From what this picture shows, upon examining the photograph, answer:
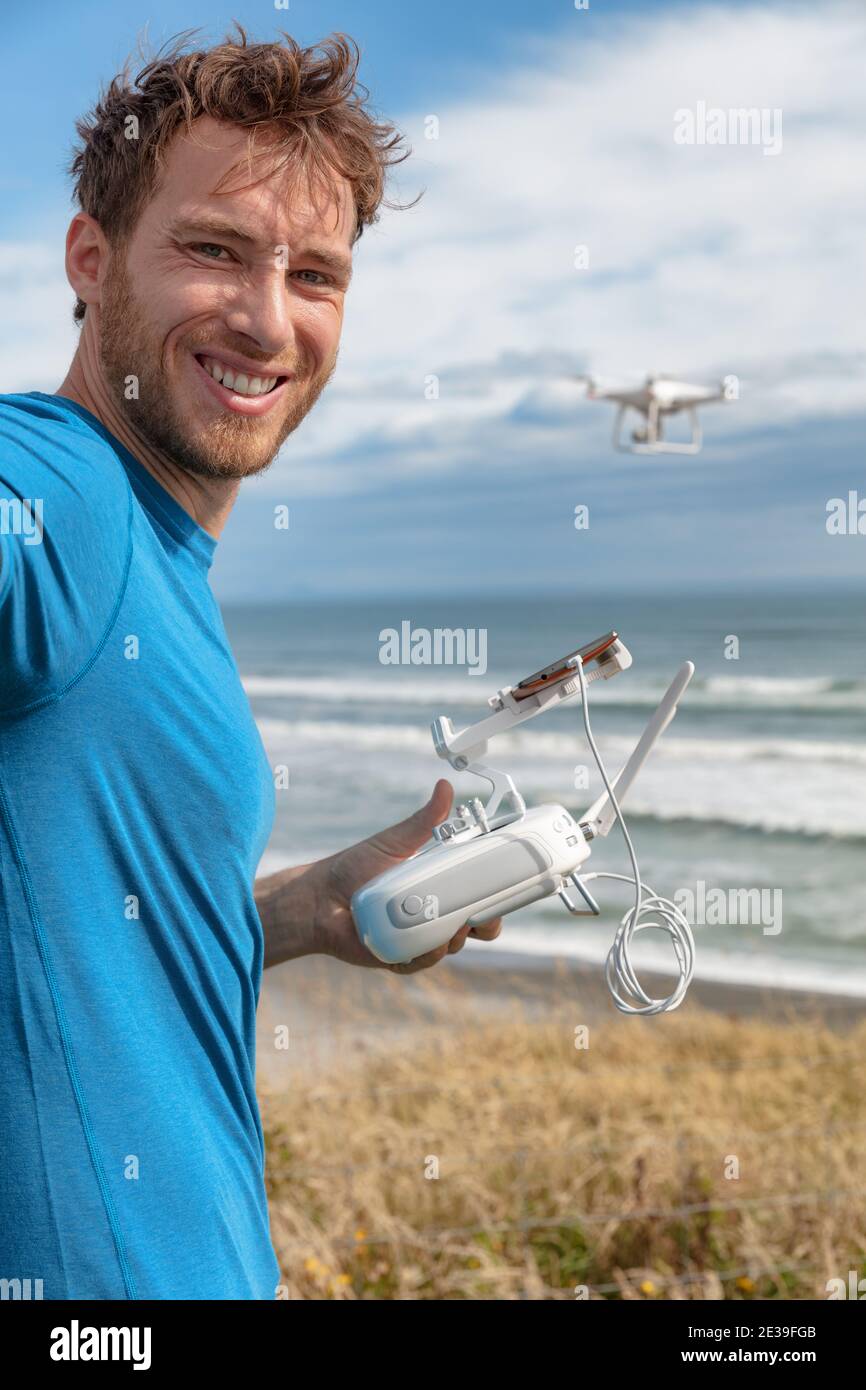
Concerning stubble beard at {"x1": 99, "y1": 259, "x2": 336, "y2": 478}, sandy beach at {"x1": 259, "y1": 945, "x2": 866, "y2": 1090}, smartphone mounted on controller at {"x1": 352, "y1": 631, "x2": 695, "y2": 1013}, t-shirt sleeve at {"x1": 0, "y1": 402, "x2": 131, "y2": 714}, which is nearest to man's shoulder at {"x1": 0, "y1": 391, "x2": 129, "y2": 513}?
t-shirt sleeve at {"x1": 0, "y1": 402, "x2": 131, "y2": 714}

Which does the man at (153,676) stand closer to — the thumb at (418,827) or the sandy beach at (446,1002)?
the thumb at (418,827)

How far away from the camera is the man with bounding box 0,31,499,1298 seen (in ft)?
3.32

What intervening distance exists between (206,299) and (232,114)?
193 millimetres

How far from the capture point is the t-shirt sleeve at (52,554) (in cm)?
93

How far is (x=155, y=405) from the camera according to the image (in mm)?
1250

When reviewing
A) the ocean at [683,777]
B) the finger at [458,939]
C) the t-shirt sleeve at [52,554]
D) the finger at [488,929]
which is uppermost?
the ocean at [683,777]

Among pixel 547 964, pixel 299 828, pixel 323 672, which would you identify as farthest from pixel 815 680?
pixel 547 964

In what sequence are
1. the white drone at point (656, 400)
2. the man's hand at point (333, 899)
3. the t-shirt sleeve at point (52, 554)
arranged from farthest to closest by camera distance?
1. the white drone at point (656, 400)
2. the man's hand at point (333, 899)
3. the t-shirt sleeve at point (52, 554)

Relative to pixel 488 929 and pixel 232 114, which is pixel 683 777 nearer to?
pixel 488 929

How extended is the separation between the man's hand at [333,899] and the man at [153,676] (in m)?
0.37

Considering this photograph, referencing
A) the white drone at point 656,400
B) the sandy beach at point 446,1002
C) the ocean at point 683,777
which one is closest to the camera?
the sandy beach at point 446,1002

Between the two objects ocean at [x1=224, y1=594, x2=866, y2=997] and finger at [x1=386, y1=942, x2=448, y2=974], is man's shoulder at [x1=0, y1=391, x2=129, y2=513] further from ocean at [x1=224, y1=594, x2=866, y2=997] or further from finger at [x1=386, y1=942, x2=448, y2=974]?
ocean at [x1=224, y1=594, x2=866, y2=997]

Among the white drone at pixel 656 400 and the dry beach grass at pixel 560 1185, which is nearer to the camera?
the dry beach grass at pixel 560 1185

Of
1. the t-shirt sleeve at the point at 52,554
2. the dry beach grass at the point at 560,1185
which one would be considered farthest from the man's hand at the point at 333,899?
the dry beach grass at the point at 560,1185
